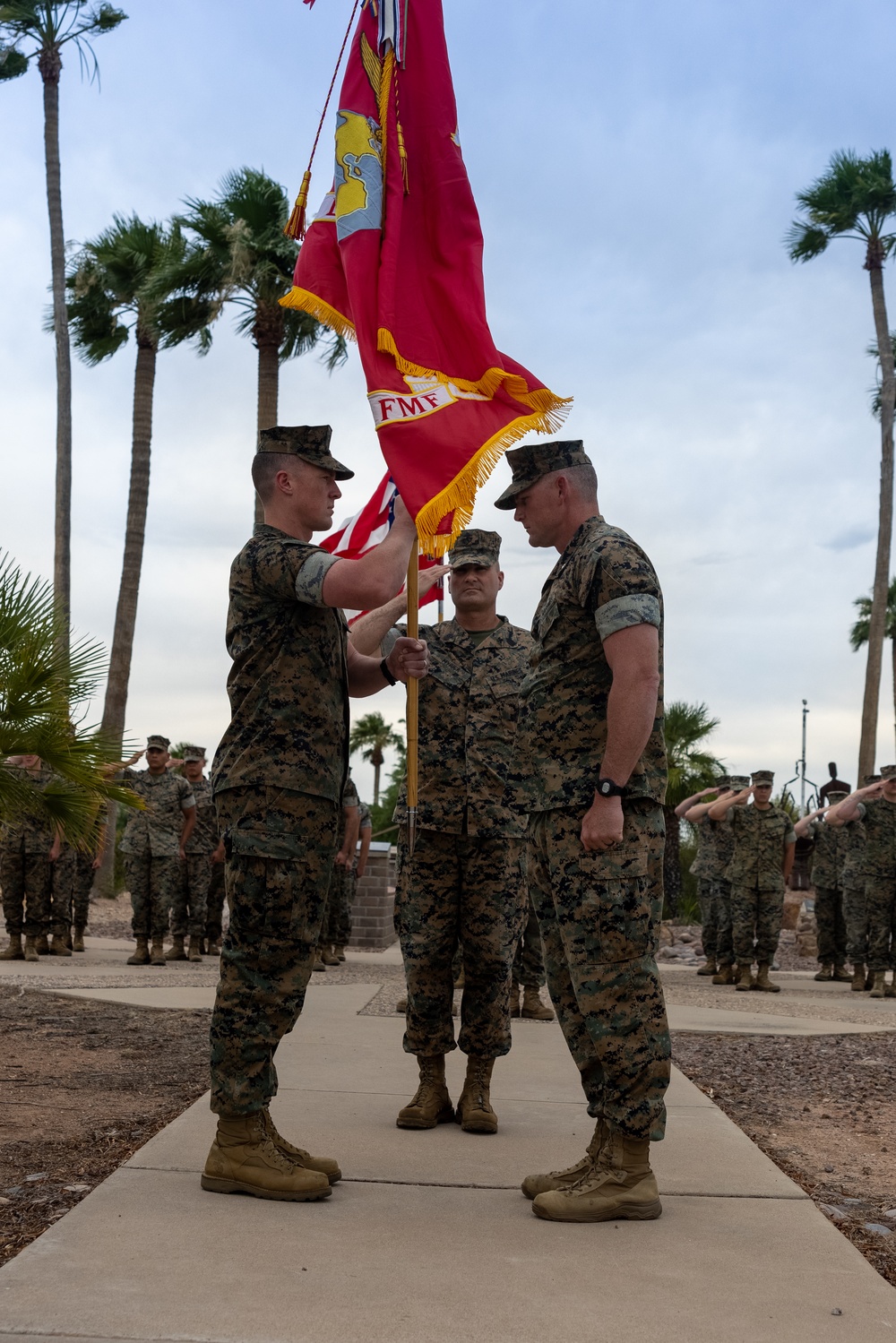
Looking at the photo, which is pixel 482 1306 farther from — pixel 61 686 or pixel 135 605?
pixel 135 605

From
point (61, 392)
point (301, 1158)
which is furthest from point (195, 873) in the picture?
point (61, 392)

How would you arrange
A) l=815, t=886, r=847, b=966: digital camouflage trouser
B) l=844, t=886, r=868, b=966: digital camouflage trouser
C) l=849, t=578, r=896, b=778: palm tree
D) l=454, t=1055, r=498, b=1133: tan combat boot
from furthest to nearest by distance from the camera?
l=849, t=578, r=896, b=778: palm tree
l=815, t=886, r=847, b=966: digital camouflage trouser
l=844, t=886, r=868, b=966: digital camouflage trouser
l=454, t=1055, r=498, b=1133: tan combat boot

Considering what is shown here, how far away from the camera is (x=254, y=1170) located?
3531 mm

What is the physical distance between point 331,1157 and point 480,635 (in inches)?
89.1

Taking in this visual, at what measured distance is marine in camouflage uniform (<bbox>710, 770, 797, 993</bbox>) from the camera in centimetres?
1248

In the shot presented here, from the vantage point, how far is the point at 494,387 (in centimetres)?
457

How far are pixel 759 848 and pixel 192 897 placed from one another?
6.25 meters

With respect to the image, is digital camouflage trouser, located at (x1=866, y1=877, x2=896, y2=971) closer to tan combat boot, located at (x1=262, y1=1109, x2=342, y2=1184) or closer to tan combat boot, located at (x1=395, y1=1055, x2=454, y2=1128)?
tan combat boot, located at (x1=395, y1=1055, x2=454, y2=1128)

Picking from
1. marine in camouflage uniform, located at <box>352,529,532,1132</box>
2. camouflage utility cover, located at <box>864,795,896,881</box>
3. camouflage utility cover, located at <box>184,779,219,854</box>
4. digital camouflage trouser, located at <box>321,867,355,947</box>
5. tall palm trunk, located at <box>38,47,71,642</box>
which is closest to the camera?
marine in camouflage uniform, located at <box>352,529,532,1132</box>

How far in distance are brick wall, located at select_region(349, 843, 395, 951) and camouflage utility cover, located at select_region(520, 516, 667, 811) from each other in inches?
509

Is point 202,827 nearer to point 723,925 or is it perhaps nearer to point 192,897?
point 192,897

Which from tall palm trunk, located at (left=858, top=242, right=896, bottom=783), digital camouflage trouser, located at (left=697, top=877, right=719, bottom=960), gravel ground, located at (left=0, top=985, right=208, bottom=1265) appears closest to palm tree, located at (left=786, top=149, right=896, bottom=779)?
tall palm trunk, located at (left=858, top=242, right=896, bottom=783)

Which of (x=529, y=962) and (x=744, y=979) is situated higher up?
(x=529, y=962)

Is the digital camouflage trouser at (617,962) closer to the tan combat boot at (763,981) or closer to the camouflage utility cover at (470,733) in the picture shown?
the camouflage utility cover at (470,733)
